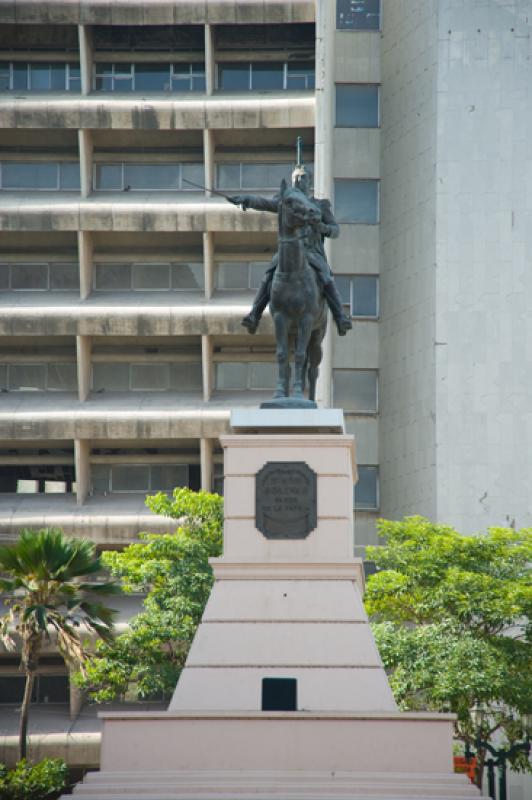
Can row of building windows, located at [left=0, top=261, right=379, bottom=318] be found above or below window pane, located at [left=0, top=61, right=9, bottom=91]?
below

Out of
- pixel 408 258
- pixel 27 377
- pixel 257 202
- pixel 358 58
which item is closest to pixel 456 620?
pixel 257 202

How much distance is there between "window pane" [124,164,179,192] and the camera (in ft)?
250

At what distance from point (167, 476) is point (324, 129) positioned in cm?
1644

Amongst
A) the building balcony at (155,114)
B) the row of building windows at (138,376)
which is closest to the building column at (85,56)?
the building balcony at (155,114)

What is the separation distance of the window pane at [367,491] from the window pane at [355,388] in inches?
110

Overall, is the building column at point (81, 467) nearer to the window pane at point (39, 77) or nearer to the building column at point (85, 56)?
the building column at point (85, 56)

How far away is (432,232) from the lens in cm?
6688

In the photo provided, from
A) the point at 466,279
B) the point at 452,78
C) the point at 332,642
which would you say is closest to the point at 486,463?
the point at 466,279

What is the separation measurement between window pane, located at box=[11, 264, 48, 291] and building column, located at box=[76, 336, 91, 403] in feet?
14.9

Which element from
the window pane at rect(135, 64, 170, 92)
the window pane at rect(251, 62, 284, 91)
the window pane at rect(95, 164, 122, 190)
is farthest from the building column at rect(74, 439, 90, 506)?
the window pane at rect(251, 62, 284, 91)

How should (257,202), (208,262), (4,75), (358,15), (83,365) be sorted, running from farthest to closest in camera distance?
1. (4,75)
2. (358,15)
3. (208,262)
4. (83,365)
5. (257,202)

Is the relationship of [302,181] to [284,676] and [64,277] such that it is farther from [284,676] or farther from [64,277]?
[64,277]

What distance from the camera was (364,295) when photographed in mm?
71812

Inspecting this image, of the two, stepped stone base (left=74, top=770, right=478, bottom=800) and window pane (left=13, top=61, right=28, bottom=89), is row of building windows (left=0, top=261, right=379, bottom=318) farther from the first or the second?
stepped stone base (left=74, top=770, right=478, bottom=800)
